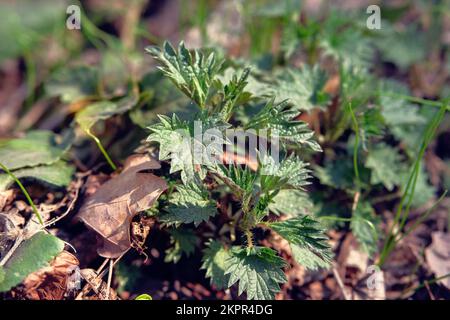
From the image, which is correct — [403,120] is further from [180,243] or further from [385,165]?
[180,243]

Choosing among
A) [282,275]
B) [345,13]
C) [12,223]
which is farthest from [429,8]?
[12,223]

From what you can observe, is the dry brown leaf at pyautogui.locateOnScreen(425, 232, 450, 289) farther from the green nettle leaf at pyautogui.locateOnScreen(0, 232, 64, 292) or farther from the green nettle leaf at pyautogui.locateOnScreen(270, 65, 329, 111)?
the green nettle leaf at pyautogui.locateOnScreen(0, 232, 64, 292)

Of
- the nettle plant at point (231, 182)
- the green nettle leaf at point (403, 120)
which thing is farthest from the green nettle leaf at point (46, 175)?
the green nettle leaf at point (403, 120)

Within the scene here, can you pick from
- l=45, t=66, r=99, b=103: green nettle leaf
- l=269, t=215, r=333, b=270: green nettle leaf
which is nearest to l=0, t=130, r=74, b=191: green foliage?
l=45, t=66, r=99, b=103: green nettle leaf

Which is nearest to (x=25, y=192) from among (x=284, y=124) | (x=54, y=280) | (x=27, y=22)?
(x=54, y=280)

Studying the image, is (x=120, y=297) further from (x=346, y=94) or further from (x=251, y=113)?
(x=346, y=94)

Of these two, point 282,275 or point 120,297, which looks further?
point 120,297

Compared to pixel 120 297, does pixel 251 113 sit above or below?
above
